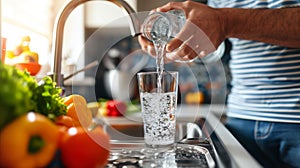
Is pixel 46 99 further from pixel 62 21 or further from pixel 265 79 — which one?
pixel 265 79

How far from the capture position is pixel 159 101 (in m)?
0.69

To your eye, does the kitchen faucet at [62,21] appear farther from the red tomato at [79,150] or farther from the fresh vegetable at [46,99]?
the red tomato at [79,150]

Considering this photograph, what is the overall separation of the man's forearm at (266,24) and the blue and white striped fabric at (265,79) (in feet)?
0.51

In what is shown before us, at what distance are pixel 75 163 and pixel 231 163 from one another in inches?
10.6

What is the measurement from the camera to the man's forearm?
0.91 m

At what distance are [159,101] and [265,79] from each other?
60cm

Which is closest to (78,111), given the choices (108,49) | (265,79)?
(265,79)

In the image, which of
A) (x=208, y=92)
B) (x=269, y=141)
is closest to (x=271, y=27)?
(x=269, y=141)

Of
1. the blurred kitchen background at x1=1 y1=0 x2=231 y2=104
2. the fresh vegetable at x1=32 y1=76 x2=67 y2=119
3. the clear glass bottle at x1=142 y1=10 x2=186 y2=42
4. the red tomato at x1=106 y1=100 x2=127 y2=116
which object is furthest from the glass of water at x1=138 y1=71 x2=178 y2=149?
the blurred kitchen background at x1=1 y1=0 x2=231 y2=104

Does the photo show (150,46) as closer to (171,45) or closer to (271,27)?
(171,45)

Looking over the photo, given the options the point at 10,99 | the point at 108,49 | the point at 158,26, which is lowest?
the point at 10,99

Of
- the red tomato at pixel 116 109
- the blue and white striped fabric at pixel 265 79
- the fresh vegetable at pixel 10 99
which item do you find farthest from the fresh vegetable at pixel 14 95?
the red tomato at pixel 116 109

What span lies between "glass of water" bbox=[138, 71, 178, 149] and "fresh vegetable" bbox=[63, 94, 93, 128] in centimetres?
10

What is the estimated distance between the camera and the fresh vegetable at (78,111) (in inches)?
25.5
